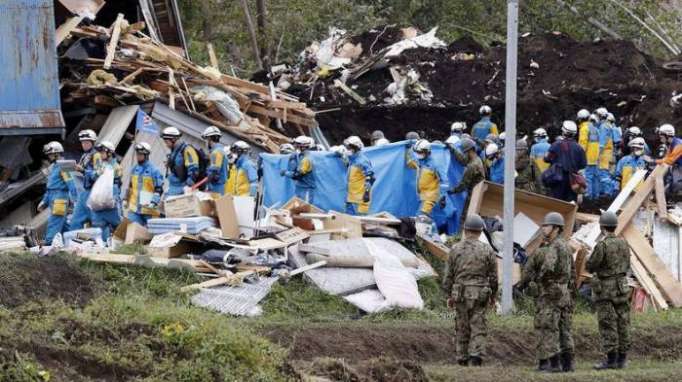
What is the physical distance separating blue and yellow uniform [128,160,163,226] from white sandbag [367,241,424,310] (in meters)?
3.40

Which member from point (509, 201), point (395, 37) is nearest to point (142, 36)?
point (395, 37)

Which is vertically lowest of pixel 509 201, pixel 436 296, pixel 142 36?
pixel 436 296

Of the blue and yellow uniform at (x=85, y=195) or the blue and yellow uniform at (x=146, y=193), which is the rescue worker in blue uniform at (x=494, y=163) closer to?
the blue and yellow uniform at (x=146, y=193)

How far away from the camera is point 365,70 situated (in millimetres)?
37344

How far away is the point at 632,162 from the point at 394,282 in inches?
284

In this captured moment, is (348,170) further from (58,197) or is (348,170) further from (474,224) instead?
(474,224)

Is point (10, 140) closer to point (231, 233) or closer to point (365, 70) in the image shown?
point (231, 233)

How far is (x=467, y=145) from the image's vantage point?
987 inches

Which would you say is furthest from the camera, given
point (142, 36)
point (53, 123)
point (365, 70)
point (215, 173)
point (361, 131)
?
point (365, 70)

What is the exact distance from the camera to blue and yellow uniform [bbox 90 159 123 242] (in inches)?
885

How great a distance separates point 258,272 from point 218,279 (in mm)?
733

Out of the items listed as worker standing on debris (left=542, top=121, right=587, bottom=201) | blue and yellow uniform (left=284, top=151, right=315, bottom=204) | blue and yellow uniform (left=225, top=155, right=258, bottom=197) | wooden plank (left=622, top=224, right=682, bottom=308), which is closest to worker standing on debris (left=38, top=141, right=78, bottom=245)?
blue and yellow uniform (left=225, top=155, right=258, bottom=197)

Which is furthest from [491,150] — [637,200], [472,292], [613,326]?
[472,292]

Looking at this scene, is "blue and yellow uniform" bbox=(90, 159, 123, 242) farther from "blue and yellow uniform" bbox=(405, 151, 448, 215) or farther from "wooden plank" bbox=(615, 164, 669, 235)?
"wooden plank" bbox=(615, 164, 669, 235)
